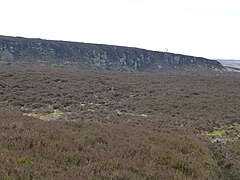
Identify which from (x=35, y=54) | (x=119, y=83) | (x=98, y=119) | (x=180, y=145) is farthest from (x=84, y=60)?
(x=180, y=145)

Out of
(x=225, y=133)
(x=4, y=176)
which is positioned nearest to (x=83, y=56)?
(x=225, y=133)

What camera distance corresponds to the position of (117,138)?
10906 millimetres

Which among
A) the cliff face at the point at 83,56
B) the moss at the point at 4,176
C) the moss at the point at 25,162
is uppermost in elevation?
the moss at the point at 4,176

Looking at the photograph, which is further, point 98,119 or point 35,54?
point 35,54

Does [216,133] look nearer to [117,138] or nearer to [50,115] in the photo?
[117,138]

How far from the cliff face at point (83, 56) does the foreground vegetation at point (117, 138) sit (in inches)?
1690

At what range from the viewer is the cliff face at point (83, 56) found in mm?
68125

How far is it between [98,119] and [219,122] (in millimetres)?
6316

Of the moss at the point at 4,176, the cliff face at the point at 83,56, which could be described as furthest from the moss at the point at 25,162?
the cliff face at the point at 83,56

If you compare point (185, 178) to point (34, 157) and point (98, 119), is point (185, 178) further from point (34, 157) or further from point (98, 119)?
point (98, 119)

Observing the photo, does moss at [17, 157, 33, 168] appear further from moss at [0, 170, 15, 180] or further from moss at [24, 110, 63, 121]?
moss at [24, 110, 63, 121]

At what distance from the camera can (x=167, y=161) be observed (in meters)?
9.11

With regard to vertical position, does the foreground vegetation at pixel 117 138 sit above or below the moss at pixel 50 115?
above

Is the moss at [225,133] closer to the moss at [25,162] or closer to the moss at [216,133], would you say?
the moss at [216,133]
